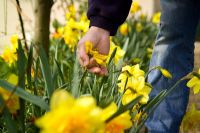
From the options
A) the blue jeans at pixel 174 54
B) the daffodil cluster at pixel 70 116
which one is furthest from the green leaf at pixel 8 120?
the blue jeans at pixel 174 54

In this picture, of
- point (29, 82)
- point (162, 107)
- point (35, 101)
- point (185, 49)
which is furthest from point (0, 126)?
point (185, 49)

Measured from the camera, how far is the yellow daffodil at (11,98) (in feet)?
3.35

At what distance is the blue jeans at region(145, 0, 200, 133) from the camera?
193 centimetres

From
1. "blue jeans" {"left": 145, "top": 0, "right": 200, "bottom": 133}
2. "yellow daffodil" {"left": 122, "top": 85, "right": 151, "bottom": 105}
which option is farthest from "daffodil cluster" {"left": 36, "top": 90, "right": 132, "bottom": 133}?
"blue jeans" {"left": 145, "top": 0, "right": 200, "bottom": 133}

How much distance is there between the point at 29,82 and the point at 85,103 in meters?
0.74

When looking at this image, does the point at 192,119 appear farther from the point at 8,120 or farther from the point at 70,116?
the point at 70,116

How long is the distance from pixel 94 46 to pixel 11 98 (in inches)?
19.9

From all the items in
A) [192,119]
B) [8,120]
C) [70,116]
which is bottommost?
[192,119]

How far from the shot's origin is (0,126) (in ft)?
5.02

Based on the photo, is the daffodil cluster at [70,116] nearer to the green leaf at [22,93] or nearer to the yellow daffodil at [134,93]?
the green leaf at [22,93]

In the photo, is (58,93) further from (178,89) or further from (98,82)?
(178,89)

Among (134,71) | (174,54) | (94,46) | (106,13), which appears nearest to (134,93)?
(134,71)

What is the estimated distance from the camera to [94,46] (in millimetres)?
1494

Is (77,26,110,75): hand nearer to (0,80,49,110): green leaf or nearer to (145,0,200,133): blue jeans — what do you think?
(0,80,49,110): green leaf
